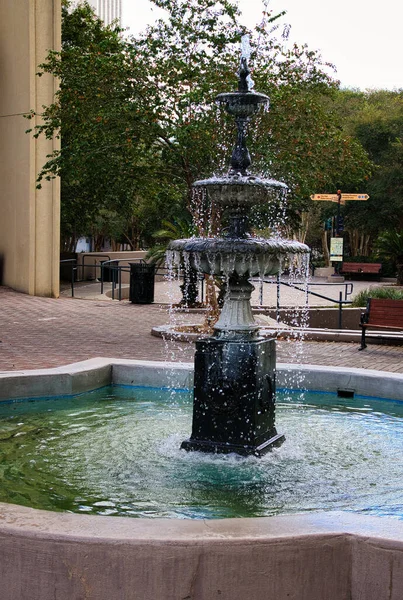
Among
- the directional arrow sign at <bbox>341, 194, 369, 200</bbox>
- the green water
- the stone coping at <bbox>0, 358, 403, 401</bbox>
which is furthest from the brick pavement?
the directional arrow sign at <bbox>341, 194, 369, 200</bbox>

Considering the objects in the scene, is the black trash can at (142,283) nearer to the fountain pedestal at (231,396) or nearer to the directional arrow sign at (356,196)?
the fountain pedestal at (231,396)

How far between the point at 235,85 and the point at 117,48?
263cm

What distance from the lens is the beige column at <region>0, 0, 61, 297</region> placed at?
22.8 metres

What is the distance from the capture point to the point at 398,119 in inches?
1743

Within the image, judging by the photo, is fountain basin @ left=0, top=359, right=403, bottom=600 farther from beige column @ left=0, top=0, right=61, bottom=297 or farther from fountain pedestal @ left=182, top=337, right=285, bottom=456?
beige column @ left=0, top=0, right=61, bottom=297

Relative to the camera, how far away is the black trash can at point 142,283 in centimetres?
2150

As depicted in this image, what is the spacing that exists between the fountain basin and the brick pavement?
263 inches

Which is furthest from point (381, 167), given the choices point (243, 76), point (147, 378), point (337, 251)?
point (243, 76)

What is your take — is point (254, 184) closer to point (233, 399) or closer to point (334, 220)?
point (233, 399)

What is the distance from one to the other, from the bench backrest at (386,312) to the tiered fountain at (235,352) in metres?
7.26

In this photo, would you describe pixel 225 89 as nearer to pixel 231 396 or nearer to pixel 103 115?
pixel 103 115

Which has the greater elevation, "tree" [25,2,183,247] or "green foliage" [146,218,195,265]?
"tree" [25,2,183,247]

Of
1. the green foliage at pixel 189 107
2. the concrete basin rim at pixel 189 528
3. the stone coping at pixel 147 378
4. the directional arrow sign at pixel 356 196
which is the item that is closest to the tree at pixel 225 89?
the green foliage at pixel 189 107

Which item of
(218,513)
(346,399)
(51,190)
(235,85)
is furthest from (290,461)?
(51,190)
